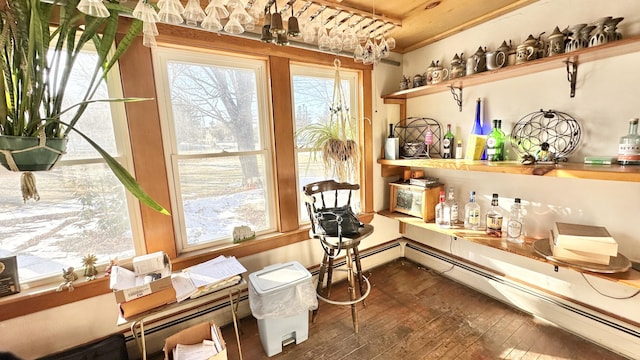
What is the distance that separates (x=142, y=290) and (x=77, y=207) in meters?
0.71

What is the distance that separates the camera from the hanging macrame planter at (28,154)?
0.82 meters

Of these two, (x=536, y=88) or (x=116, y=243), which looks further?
(x=536, y=88)

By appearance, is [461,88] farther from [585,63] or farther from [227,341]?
[227,341]

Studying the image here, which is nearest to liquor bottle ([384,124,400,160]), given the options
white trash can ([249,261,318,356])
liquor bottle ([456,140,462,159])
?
liquor bottle ([456,140,462,159])

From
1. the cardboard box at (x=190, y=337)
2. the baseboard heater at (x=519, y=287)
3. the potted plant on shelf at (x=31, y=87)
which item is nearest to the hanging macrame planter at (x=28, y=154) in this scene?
the potted plant on shelf at (x=31, y=87)

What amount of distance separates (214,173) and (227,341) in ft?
3.92

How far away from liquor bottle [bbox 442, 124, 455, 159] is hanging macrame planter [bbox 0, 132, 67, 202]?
240cm

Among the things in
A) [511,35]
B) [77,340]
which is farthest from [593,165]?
[77,340]

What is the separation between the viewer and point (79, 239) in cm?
152

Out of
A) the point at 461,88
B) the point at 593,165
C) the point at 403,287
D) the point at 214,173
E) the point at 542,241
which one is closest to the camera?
the point at 593,165

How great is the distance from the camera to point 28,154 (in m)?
0.85

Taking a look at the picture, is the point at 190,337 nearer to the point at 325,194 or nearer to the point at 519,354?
the point at 325,194

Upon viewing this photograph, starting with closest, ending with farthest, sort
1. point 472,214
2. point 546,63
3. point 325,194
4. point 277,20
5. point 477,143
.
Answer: point 277,20
point 546,63
point 477,143
point 472,214
point 325,194

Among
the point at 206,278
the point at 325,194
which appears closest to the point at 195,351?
the point at 206,278
